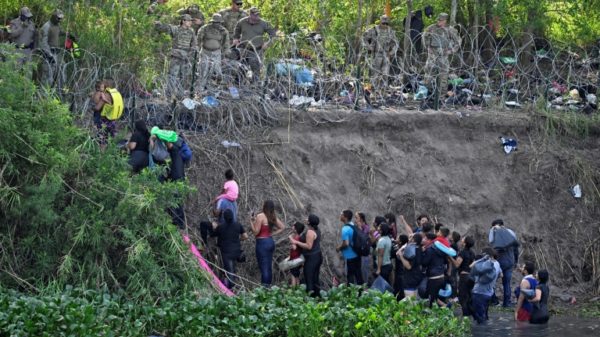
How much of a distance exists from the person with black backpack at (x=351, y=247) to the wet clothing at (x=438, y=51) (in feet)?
16.0

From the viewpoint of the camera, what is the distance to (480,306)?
1942 cm

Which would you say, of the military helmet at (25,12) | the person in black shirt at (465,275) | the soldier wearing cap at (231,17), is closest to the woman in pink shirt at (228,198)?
the person in black shirt at (465,275)

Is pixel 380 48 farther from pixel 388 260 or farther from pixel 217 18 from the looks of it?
pixel 388 260

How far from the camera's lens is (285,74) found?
73.6 ft

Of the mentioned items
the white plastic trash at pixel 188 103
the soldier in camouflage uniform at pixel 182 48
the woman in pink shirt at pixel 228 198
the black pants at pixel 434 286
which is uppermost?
the soldier in camouflage uniform at pixel 182 48

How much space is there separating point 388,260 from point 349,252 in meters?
0.59

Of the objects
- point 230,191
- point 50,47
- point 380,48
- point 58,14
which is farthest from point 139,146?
point 380,48

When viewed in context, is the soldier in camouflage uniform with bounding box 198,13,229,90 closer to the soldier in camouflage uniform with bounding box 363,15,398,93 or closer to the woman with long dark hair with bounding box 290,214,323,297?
the soldier in camouflage uniform with bounding box 363,15,398,93

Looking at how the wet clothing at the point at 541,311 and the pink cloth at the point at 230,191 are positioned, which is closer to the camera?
the wet clothing at the point at 541,311

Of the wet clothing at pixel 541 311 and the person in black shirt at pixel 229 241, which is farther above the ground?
the person in black shirt at pixel 229 241

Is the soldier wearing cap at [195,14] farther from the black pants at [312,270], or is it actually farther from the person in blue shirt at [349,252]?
the black pants at [312,270]

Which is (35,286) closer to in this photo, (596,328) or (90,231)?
(90,231)

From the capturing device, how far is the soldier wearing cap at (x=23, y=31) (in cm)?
2038

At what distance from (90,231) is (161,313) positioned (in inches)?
78.0
